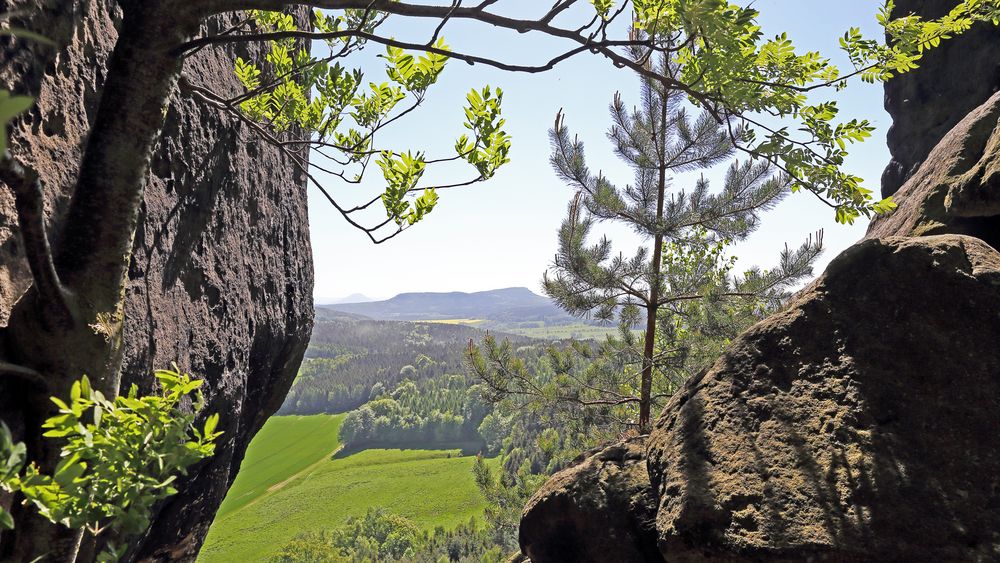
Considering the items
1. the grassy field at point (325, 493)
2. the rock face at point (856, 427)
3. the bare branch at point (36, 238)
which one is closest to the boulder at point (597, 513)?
the rock face at point (856, 427)

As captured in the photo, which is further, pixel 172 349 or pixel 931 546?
pixel 172 349

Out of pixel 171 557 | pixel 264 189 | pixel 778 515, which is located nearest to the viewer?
pixel 778 515

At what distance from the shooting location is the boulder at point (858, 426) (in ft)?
11.0

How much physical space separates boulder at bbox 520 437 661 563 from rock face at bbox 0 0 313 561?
→ 11.2ft

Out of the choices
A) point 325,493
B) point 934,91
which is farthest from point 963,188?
point 325,493

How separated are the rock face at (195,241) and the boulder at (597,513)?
3.40 meters

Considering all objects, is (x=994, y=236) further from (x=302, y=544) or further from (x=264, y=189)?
(x=302, y=544)

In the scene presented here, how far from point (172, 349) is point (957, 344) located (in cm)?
600

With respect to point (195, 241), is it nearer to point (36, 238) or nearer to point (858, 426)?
point (36, 238)

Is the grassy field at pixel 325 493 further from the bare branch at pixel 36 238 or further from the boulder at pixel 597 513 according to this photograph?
the bare branch at pixel 36 238

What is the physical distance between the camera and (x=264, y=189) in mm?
5672

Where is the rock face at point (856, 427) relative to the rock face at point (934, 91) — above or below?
below

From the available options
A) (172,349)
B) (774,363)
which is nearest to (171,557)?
(172,349)

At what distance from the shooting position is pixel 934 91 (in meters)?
17.1
